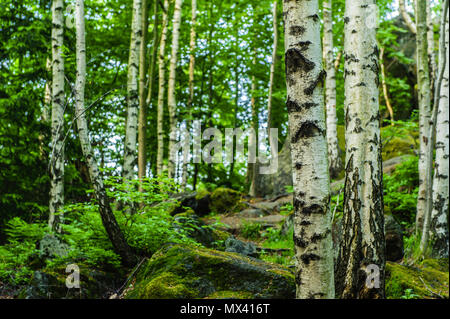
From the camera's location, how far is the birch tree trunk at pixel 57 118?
587cm

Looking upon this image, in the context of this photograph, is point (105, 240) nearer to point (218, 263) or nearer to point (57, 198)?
point (57, 198)

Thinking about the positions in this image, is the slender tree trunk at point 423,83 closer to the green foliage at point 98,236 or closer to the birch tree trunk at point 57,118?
the green foliage at point 98,236

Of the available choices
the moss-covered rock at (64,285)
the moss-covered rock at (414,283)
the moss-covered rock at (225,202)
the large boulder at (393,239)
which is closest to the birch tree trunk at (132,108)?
the moss-covered rock at (64,285)

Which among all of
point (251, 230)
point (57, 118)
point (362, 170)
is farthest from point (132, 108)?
point (362, 170)

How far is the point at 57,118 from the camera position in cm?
626

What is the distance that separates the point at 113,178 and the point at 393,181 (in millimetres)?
6467

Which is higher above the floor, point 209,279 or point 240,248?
point 209,279

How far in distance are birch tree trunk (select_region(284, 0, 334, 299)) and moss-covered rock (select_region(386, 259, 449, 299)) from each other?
232cm

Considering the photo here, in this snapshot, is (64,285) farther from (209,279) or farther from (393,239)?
(393,239)

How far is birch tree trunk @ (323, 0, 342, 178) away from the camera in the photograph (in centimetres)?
1066

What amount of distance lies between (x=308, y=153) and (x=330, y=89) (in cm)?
885

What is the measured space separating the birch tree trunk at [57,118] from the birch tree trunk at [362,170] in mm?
4305

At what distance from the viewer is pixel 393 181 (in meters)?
8.44

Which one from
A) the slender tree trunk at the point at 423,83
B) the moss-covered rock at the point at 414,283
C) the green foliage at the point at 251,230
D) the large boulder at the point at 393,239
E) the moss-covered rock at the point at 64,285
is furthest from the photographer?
the green foliage at the point at 251,230
